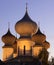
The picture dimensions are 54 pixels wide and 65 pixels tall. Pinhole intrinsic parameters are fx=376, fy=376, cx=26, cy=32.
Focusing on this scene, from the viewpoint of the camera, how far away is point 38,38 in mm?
59312

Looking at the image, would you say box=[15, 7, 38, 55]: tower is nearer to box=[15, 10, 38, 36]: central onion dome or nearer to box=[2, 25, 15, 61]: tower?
box=[15, 10, 38, 36]: central onion dome

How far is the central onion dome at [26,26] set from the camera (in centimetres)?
5553

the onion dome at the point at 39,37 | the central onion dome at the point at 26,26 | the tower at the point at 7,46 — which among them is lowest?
the tower at the point at 7,46

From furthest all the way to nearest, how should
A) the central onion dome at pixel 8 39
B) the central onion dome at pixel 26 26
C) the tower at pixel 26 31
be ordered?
the central onion dome at pixel 8 39 → the central onion dome at pixel 26 26 → the tower at pixel 26 31

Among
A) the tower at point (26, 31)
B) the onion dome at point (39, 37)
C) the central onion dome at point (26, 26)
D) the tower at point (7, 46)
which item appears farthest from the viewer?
the tower at point (7, 46)

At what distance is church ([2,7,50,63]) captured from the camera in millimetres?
53906

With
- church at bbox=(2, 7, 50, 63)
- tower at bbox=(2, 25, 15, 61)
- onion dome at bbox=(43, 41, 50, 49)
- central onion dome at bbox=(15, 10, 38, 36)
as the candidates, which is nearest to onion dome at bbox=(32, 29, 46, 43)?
church at bbox=(2, 7, 50, 63)

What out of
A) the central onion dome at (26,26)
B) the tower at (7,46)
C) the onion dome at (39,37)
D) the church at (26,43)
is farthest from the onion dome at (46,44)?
the central onion dome at (26,26)

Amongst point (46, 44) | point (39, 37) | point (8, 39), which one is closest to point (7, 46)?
point (8, 39)

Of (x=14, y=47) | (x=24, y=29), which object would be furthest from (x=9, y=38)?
(x=24, y=29)

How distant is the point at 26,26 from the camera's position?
5594cm

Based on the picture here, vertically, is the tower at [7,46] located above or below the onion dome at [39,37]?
below

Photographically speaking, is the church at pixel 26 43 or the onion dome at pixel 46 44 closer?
the church at pixel 26 43

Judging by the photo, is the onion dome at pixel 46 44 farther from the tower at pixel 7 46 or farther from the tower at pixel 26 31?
the tower at pixel 26 31
